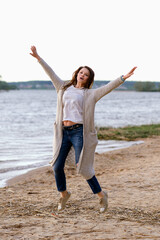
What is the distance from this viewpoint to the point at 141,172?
8234 mm

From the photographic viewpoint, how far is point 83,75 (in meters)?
4.88

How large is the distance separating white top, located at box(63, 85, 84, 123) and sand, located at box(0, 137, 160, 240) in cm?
144

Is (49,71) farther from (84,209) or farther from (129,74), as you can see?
(84,209)

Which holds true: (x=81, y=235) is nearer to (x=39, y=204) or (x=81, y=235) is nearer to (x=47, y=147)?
(x=39, y=204)

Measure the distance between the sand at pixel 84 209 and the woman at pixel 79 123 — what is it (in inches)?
21.3

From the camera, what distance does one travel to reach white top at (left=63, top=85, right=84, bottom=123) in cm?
475

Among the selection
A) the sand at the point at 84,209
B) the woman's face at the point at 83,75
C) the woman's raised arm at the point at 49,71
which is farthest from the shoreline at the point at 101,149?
the woman's face at the point at 83,75

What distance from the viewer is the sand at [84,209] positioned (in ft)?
14.0

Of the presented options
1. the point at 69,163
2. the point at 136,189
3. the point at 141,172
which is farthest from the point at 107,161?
the point at 69,163

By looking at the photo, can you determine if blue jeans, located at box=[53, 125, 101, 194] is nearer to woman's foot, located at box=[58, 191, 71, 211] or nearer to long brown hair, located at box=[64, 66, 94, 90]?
woman's foot, located at box=[58, 191, 71, 211]

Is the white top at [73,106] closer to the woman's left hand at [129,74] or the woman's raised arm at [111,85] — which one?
the woman's raised arm at [111,85]

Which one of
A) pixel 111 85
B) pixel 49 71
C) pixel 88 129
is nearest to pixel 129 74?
pixel 111 85

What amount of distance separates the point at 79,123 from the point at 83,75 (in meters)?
0.71

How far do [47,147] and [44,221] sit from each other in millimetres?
9970
